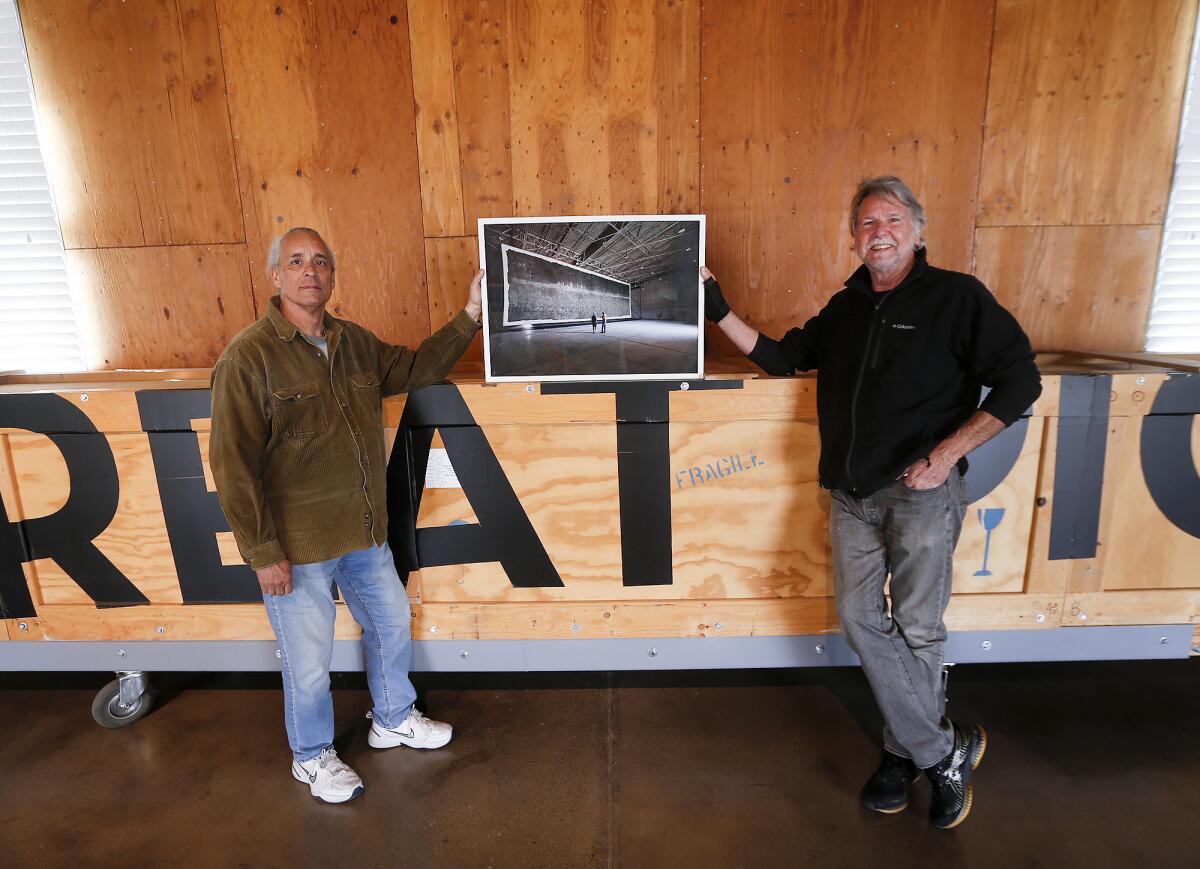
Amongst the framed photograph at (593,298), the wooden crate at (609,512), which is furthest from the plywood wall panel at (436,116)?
the wooden crate at (609,512)

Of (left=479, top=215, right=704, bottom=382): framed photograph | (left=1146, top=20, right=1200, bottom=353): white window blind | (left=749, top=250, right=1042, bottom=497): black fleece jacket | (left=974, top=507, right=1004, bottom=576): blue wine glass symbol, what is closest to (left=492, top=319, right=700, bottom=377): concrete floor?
(left=479, top=215, right=704, bottom=382): framed photograph

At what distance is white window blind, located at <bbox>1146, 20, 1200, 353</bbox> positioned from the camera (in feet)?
8.95

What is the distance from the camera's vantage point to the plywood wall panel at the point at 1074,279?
2.77 metres

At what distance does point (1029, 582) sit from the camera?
238 cm

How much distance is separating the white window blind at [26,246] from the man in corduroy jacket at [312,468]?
1746 millimetres

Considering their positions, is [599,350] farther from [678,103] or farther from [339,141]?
[339,141]

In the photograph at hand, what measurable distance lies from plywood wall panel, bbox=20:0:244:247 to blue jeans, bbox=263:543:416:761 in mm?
1640

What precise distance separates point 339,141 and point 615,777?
263cm

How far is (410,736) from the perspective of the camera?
2.34 m

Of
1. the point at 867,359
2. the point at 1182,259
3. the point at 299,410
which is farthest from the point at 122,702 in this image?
the point at 1182,259

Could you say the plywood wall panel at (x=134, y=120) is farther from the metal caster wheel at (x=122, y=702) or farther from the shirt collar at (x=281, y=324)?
the metal caster wheel at (x=122, y=702)

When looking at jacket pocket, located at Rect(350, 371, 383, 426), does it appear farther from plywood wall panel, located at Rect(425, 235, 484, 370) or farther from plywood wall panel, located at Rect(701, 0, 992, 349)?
plywood wall panel, located at Rect(701, 0, 992, 349)

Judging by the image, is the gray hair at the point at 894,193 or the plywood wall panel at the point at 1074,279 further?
the plywood wall panel at the point at 1074,279

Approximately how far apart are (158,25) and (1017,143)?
348 cm
